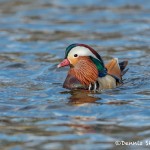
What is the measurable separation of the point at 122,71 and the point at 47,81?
1.34m

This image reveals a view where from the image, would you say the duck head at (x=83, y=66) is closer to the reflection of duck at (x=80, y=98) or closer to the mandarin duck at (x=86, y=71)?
the mandarin duck at (x=86, y=71)

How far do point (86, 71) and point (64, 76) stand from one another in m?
1.38

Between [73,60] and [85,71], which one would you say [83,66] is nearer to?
[85,71]

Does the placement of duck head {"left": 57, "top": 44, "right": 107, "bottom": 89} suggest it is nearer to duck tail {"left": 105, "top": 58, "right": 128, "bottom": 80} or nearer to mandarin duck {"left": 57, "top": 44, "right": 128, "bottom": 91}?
mandarin duck {"left": 57, "top": 44, "right": 128, "bottom": 91}

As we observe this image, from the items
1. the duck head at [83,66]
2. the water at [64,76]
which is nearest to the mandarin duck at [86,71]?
the duck head at [83,66]

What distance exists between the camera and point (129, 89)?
38.6ft

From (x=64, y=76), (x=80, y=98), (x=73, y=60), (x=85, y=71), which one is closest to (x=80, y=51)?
(x=73, y=60)

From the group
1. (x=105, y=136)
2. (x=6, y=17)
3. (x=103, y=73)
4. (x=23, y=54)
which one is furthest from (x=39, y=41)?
(x=105, y=136)

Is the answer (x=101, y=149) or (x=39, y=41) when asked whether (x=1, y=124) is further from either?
(x=39, y=41)

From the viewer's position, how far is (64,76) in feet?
43.1

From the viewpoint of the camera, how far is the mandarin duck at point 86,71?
461 inches

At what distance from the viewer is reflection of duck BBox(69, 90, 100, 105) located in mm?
10835

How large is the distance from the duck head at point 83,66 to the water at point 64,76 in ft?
0.79

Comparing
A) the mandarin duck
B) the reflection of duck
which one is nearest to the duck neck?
the mandarin duck
